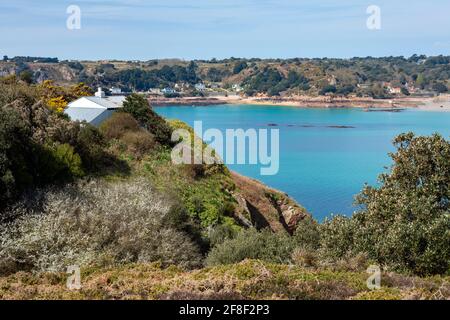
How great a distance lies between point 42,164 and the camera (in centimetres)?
1667

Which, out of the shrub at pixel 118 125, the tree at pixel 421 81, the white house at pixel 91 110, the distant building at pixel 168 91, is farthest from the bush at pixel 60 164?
the tree at pixel 421 81

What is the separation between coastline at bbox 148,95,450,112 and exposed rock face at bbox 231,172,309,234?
120m

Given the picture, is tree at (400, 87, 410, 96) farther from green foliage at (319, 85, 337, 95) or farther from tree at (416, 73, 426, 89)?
green foliage at (319, 85, 337, 95)

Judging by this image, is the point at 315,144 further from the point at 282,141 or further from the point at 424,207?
the point at 424,207

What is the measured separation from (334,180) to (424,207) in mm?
37526

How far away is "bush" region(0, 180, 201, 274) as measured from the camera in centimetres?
1188

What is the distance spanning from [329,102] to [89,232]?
144 metres

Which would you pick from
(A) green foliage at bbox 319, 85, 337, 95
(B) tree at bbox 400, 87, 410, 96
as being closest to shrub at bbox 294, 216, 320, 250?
(A) green foliage at bbox 319, 85, 337, 95

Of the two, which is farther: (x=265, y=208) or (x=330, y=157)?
(x=330, y=157)

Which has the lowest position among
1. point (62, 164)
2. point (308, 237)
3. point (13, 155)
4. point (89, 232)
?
point (308, 237)

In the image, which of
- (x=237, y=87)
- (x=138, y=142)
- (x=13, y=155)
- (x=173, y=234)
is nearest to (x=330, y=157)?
(x=138, y=142)

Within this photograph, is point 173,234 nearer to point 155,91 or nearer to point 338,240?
point 338,240

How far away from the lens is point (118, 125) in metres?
24.9
